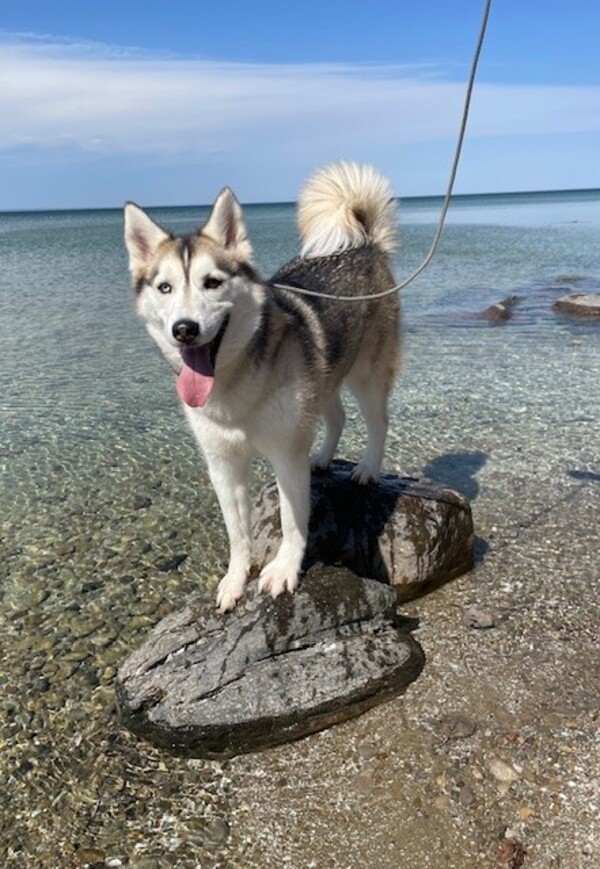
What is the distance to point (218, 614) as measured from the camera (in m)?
4.10

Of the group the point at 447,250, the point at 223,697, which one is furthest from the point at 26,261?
the point at 223,697

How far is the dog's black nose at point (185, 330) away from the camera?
10.7ft

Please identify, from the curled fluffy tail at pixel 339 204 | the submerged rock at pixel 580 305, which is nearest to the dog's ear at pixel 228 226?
the curled fluffy tail at pixel 339 204

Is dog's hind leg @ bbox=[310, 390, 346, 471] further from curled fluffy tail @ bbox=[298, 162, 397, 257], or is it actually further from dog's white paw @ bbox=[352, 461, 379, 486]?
curled fluffy tail @ bbox=[298, 162, 397, 257]

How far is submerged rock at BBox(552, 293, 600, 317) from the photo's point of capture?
14.0m

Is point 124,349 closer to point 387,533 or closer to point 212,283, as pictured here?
point 387,533

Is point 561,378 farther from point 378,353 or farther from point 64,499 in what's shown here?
point 64,499

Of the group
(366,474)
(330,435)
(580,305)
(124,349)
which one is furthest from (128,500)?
(580,305)

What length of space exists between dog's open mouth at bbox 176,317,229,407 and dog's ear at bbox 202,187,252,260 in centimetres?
57

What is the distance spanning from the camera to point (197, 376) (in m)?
3.57

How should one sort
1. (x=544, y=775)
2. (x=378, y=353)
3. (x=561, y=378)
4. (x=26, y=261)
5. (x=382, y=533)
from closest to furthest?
(x=544, y=775) → (x=382, y=533) → (x=378, y=353) → (x=561, y=378) → (x=26, y=261)

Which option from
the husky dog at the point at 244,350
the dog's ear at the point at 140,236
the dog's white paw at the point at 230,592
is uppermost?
the dog's ear at the point at 140,236

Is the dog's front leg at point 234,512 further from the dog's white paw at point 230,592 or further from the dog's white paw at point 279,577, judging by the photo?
the dog's white paw at point 279,577

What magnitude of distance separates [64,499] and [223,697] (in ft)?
10.8
